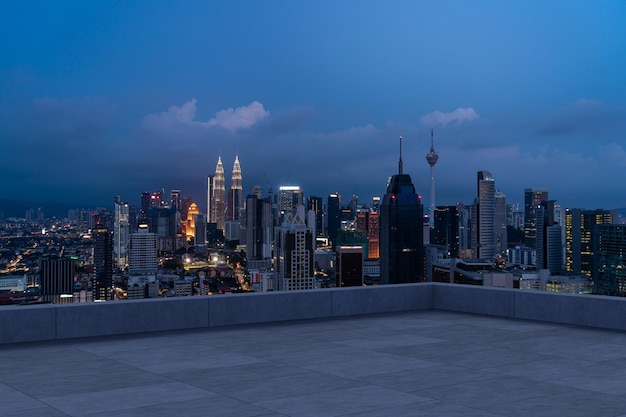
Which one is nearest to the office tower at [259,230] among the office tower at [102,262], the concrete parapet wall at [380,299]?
the office tower at [102,262]

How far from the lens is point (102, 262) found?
309 feet

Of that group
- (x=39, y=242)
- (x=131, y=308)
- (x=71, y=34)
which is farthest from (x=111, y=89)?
(x=131, y=308)

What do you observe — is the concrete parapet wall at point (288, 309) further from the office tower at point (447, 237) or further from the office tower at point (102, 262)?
the office tower at point (447, 237)

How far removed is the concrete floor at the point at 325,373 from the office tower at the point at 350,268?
72.8 meters

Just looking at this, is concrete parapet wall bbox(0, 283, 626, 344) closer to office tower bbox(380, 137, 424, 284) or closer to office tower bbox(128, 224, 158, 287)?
office tower bbox(128, 224, 158, 287)

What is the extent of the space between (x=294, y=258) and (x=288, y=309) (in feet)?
300

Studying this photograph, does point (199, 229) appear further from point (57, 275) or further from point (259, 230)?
point (57, 275)

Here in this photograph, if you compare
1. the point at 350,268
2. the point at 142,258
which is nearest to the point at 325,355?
the point at 350,268

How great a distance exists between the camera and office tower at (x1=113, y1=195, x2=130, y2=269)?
342ft

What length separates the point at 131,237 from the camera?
401 ft

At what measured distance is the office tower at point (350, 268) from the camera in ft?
308

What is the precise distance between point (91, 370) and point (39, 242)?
274 ft

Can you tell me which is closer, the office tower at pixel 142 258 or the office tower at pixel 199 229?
the office tower at pixel 142 258

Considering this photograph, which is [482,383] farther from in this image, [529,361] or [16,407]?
[16,407]
